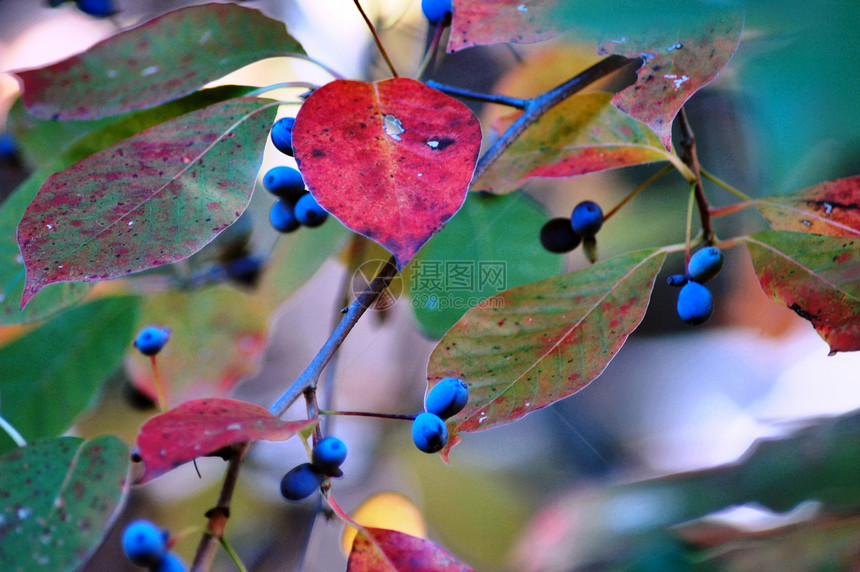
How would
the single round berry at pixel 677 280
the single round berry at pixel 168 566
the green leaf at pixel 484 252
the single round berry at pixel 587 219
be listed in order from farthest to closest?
the green leaf at pixel 484 252 → the single round berry at pixel 587 219 → the single round berry at pixel 677 280 → the single round berry at pixel 168 566

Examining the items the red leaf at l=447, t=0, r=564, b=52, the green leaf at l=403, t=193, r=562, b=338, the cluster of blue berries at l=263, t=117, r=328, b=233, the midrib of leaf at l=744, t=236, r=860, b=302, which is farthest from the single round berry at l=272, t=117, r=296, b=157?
the midrib of leaf at l=744, t=236, r=860, b=302

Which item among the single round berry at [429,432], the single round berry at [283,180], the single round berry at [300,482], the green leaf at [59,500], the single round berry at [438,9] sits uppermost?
the single round berry at [438,9]

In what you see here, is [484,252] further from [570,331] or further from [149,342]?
[149,342]

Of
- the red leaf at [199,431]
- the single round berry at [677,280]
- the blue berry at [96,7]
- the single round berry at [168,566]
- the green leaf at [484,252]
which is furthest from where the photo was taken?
the blue berry at [96,7]

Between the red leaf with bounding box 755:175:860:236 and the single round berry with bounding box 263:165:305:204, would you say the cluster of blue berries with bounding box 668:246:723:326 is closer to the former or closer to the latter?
the red leaf with bounding box 755:175:860:236

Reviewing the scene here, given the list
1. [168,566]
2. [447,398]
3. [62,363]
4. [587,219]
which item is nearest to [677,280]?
[587,219]

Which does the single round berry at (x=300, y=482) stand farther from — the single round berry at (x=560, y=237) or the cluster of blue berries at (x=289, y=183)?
the single round berry at (x=560, y=237)

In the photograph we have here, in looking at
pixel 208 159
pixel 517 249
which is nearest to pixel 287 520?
pixel 517 249

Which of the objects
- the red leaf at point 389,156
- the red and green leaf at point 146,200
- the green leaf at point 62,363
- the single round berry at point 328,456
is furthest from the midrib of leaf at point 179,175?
the green leaf at point 62,363
